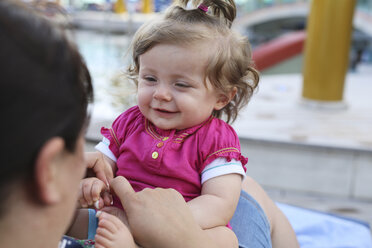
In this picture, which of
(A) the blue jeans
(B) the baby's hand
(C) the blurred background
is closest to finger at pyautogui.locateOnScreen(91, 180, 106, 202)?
(B) the baby's hand

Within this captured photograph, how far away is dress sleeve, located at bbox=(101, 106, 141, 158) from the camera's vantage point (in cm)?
146

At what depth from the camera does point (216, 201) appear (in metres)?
1.24

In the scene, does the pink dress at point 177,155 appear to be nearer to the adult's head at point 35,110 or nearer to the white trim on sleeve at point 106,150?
the white trim on sleeve at point 106,150

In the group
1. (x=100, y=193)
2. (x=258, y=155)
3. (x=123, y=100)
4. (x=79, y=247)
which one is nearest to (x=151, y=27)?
(x=100, y=193)

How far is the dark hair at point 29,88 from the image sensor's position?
1.86ft

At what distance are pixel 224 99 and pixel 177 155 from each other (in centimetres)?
27

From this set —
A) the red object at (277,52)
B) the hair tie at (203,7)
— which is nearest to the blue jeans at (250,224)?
the hair tie at (203,7)

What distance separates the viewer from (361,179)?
3496 millimetres

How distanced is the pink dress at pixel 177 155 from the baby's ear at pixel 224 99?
68 mm

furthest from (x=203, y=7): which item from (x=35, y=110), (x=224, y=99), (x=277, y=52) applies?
(x=277, y=52)

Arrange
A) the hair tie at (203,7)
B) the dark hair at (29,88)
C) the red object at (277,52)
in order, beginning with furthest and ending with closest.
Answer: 1. the red object at (277,52)
2. the hair tie at (203,7)
3. the dark hair at (29,88)

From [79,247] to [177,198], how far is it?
26 cm

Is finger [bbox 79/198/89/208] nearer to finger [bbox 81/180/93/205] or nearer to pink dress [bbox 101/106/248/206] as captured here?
finger [bbox 81/180/93/205]

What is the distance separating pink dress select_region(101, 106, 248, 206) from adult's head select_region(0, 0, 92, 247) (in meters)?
0.64
